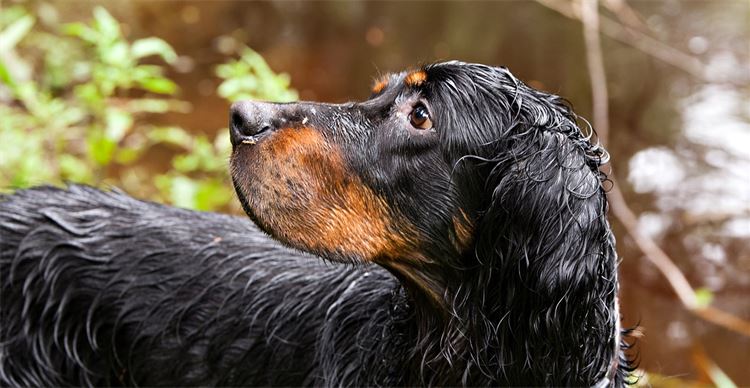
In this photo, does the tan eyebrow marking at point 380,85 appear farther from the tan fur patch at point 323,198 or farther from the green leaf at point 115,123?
the green leaf at point 115,123

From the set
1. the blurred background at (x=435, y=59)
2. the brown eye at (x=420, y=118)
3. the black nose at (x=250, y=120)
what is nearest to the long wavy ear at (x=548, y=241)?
the brown eye at (x=420, y=118)

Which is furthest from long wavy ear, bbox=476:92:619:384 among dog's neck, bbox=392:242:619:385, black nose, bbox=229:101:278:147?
black nose, bbox=229:101:278:147

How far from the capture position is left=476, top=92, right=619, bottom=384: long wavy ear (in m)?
2.55

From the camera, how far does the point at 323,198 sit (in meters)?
2.65

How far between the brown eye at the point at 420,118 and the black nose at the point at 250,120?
0.44 metres

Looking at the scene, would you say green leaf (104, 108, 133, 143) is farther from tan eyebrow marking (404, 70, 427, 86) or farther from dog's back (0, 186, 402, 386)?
tan eyebrow marking (404, 70, 427, 86)

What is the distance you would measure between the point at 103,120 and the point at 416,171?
3.34m

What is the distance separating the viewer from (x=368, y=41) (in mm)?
9289

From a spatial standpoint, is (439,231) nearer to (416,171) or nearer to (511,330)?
(416,171)

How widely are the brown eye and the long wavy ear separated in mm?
213

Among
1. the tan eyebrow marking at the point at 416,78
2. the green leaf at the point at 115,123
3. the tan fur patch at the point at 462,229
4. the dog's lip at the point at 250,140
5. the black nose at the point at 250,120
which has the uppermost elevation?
the green leaf at the point at 115,123

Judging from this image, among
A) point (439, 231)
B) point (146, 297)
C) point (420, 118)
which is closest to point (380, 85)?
point (420, 118)

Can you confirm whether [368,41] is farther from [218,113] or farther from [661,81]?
[661,81]

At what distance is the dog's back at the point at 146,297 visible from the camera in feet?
10.8
